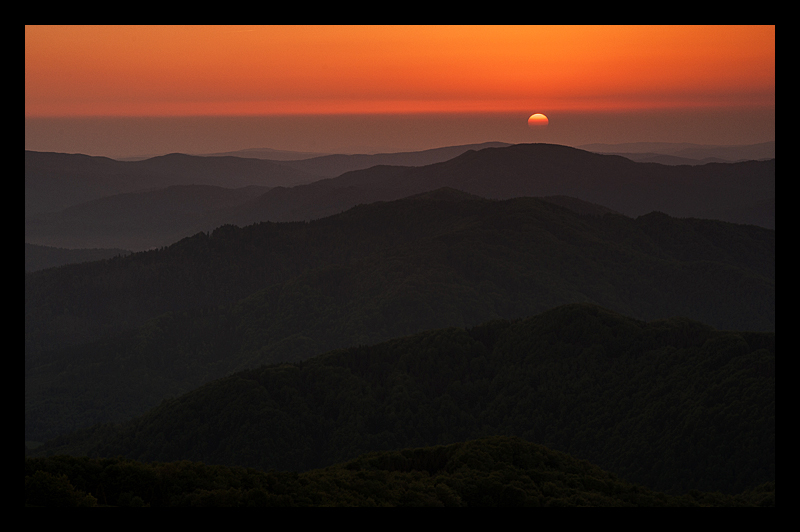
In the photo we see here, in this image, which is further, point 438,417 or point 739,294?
point 739,294

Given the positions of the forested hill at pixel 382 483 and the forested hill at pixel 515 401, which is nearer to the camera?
the forested hill at pixel 382 483

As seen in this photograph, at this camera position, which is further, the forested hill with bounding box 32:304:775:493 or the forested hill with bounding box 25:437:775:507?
the forested hill with bounding box 32:304:775:493

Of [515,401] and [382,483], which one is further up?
[382,483]

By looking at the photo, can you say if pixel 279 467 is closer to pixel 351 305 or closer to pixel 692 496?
pixel 692 496

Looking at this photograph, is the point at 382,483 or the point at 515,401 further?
the point at 515,401
